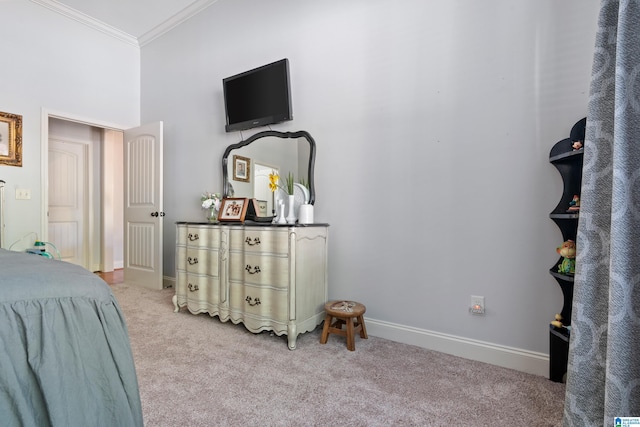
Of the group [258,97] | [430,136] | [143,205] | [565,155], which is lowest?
[143,205]

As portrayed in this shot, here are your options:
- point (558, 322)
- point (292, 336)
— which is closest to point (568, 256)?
point (558, 322)

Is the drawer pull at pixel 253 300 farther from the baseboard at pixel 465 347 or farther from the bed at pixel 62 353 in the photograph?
the bed at pixel 62 353

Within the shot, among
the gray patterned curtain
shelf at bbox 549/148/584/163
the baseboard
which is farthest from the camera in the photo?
the baseboard

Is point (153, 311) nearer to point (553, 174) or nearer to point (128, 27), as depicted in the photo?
point (553, 174)

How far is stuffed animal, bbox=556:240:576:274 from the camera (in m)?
1.55

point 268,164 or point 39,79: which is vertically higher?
point 39,79

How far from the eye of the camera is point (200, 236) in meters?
2.62

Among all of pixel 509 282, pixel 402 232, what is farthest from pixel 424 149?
pixel 509 282

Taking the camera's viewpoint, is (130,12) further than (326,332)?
Yes

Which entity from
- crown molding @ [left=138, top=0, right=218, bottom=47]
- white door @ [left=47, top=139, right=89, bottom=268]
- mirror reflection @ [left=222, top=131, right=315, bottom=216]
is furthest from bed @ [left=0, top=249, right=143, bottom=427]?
white door @ [left=47, top=139, right=89, bottom=268]

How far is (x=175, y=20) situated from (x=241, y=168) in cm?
214

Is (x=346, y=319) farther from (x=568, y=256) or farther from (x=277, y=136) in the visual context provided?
(x=277, y=136)

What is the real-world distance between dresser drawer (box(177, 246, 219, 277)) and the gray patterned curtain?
7.40ft

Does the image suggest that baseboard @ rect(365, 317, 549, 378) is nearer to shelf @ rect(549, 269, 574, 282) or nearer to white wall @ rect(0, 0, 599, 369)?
white wall @ rect(0, 0, 599, 369)
